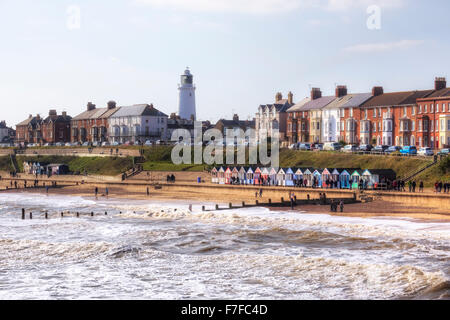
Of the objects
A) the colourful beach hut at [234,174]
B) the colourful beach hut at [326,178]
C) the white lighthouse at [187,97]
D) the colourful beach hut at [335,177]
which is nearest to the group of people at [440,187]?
the colourful beach hut at [335,177]

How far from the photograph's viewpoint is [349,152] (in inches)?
3110

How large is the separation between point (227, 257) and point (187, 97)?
11438 cm

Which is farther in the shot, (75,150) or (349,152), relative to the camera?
(75,150)

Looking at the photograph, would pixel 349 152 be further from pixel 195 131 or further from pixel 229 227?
pixel 195 131

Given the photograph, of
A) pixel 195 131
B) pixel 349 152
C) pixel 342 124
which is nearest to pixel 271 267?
pixel 349 152

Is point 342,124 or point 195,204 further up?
point 342,124

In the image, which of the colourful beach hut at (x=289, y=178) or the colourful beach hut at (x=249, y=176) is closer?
the colourful beach hut at (x=289, y=178)

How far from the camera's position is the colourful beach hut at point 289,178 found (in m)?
65.8

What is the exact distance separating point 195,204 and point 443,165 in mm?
25169

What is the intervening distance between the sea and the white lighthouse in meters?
94.9

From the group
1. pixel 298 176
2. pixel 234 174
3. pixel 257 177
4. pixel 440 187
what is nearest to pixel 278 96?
pixel 234 174

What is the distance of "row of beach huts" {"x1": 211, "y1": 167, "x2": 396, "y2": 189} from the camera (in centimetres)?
5872

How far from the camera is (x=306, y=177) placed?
64375 mm

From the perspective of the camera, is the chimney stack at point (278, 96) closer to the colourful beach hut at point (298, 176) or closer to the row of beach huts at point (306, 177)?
the row of beach huts at point (306, 177)
